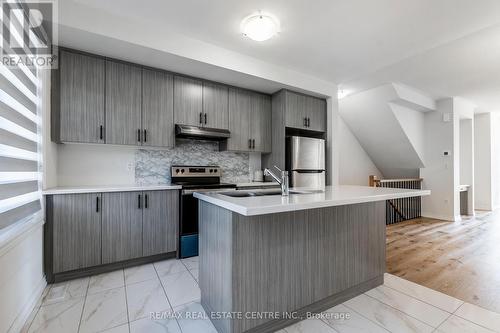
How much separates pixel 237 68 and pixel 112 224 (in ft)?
7.74

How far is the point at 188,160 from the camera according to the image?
3408 mm

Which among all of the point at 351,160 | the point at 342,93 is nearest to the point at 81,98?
the point at 342,93

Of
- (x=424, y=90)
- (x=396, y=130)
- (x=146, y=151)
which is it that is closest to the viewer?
(x=146, y=151)

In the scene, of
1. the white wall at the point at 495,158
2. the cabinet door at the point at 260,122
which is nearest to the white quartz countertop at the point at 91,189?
the cabinet door at the point at 260,122

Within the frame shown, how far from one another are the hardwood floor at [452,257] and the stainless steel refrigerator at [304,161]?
1457 millimetres

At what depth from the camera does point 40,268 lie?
2088 mm

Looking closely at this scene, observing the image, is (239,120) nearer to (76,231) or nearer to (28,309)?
(76,231)

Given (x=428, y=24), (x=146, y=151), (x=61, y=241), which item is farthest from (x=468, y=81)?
(x=61, y=241)

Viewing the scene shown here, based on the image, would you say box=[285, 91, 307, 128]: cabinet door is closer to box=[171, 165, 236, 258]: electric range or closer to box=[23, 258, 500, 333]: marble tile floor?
box=[171, 165, 236, 258]: electric range

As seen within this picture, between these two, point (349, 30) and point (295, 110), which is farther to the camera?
point (295, 110)

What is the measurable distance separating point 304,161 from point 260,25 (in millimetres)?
2036

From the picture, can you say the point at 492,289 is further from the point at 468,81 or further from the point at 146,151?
the point at 146,151

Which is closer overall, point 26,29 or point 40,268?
point 26,29

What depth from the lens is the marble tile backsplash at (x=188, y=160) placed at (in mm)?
3148
